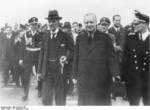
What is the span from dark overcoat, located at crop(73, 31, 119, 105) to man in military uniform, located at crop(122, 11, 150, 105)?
40cm

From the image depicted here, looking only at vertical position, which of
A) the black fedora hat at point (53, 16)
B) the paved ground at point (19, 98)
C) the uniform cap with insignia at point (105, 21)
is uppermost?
the black fedora hat at point (53, 16)

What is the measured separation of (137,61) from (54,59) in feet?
3.77

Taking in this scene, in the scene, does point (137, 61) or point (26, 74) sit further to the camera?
point (26, 74)

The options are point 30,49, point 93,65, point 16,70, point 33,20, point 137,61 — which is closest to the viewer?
point 93,65

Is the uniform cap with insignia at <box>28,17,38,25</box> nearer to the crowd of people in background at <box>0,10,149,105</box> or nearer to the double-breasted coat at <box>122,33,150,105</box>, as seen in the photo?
the crowd of people in background at <box>0,10,149,105</box>

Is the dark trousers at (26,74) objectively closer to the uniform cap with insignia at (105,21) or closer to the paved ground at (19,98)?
the paved ground at (19,98)

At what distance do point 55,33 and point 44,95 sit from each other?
882 mm

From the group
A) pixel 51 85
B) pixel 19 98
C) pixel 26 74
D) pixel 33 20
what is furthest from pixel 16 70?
pixel 51 85

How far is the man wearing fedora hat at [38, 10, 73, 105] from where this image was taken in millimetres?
6879

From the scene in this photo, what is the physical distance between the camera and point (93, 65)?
250 inches

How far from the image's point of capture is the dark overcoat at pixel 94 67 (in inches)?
250

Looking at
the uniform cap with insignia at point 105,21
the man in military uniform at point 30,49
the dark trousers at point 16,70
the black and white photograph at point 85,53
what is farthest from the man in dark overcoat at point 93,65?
the dark trousers at point 16,70

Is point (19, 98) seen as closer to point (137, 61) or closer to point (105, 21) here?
point (105, 21)

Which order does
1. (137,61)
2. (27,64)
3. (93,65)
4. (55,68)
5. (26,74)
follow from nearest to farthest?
(93,65) → (137,61) → (55,68) → (27,64) → (26,74)
